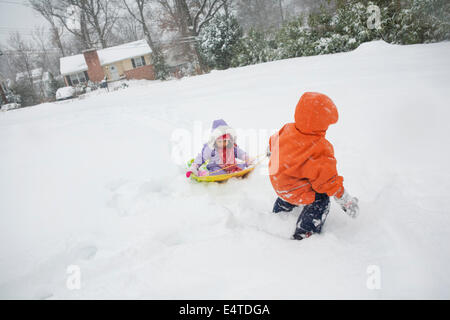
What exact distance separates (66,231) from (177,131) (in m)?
2.91

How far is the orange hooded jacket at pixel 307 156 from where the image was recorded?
164 cm

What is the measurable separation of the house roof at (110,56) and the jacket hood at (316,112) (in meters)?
24.9

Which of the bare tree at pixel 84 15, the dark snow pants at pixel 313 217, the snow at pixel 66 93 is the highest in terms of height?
the bare tree at pixel 84 15

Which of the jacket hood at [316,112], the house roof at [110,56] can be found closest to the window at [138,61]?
the house roof at [110,56]

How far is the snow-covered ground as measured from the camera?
5.14 feet

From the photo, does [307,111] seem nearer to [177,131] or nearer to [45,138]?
[177,131]

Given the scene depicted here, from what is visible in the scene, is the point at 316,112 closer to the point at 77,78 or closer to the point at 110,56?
the point at 110,56

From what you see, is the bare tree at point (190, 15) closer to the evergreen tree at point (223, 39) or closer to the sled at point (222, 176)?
the evergreen tree at point (223, 39)

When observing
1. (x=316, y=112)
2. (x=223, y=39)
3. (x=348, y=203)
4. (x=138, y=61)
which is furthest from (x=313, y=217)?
(x=138, y=61)

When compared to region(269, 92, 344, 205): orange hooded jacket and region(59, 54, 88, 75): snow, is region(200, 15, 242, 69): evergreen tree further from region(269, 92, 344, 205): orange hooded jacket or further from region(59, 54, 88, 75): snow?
region(59, 54, 88, 75): snow

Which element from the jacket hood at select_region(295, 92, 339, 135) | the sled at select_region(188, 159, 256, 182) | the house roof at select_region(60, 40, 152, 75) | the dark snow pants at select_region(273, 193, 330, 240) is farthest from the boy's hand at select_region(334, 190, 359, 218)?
the house roof at select_region(60, 40, 152, 75)

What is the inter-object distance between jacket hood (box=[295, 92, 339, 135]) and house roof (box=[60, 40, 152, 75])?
2492 cm
